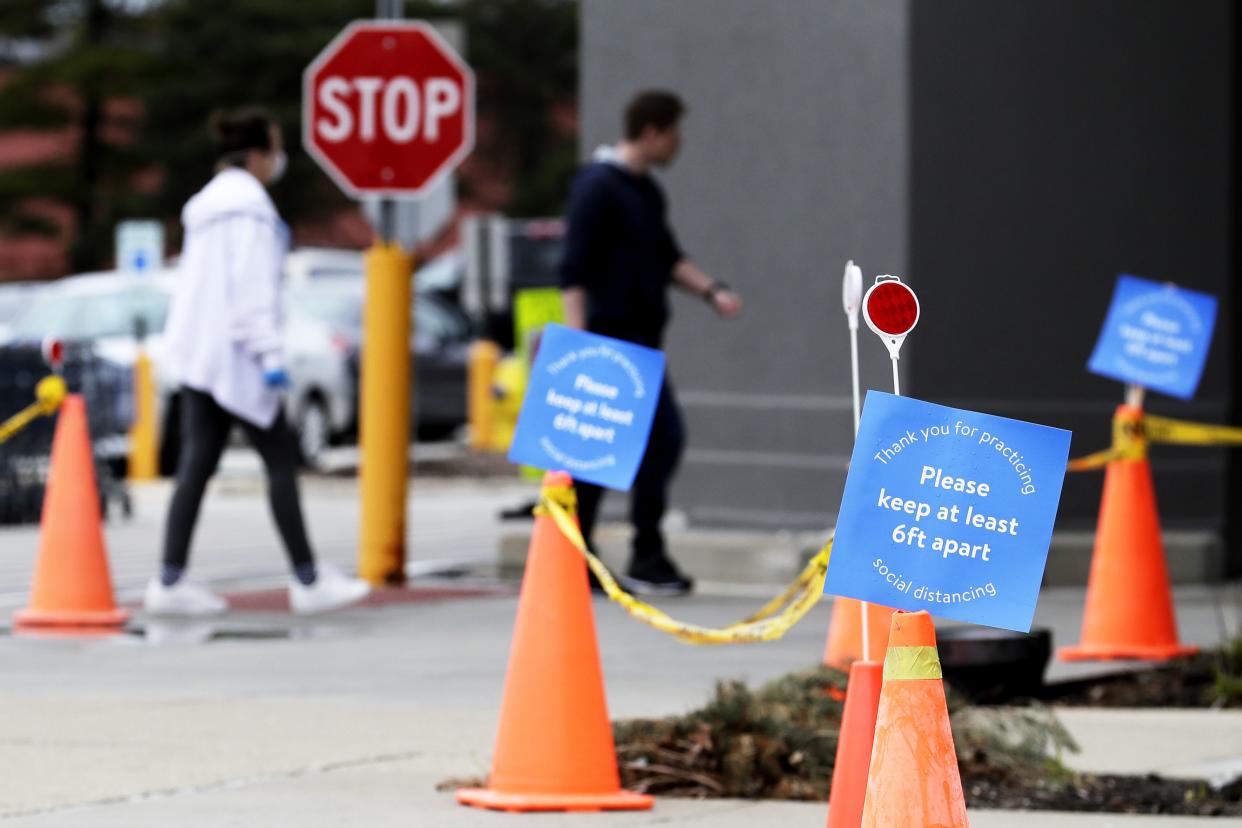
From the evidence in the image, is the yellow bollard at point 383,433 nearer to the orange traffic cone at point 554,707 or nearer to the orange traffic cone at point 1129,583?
the orange traffic cone at point 1129,583

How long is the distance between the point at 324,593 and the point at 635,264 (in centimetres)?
185

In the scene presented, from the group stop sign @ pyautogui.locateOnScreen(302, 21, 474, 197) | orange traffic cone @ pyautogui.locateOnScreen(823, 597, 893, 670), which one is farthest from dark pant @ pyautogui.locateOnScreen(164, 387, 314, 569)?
orange traffic cone @ pyautogui.locateOnScreen(823, 597, 893, 670)

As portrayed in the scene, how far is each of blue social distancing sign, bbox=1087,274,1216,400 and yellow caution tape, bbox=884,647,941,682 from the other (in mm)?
4649

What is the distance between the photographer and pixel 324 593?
391 inches

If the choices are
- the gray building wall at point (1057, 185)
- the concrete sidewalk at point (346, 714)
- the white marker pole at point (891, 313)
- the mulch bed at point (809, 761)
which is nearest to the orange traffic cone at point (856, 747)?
the white marker pole at point (891, 313)

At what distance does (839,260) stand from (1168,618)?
3.36 metres

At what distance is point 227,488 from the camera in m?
18.5

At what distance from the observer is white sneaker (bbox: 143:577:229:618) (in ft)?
31.7

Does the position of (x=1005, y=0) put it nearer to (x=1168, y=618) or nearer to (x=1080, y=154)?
(x=1080, y=154)

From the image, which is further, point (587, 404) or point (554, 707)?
point (587, 404)

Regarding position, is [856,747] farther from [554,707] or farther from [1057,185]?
[1057,185]

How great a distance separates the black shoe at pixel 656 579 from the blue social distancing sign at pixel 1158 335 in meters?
2.39

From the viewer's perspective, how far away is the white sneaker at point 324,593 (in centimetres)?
991

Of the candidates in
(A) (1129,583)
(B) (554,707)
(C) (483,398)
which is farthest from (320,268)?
(B) (554,707)
